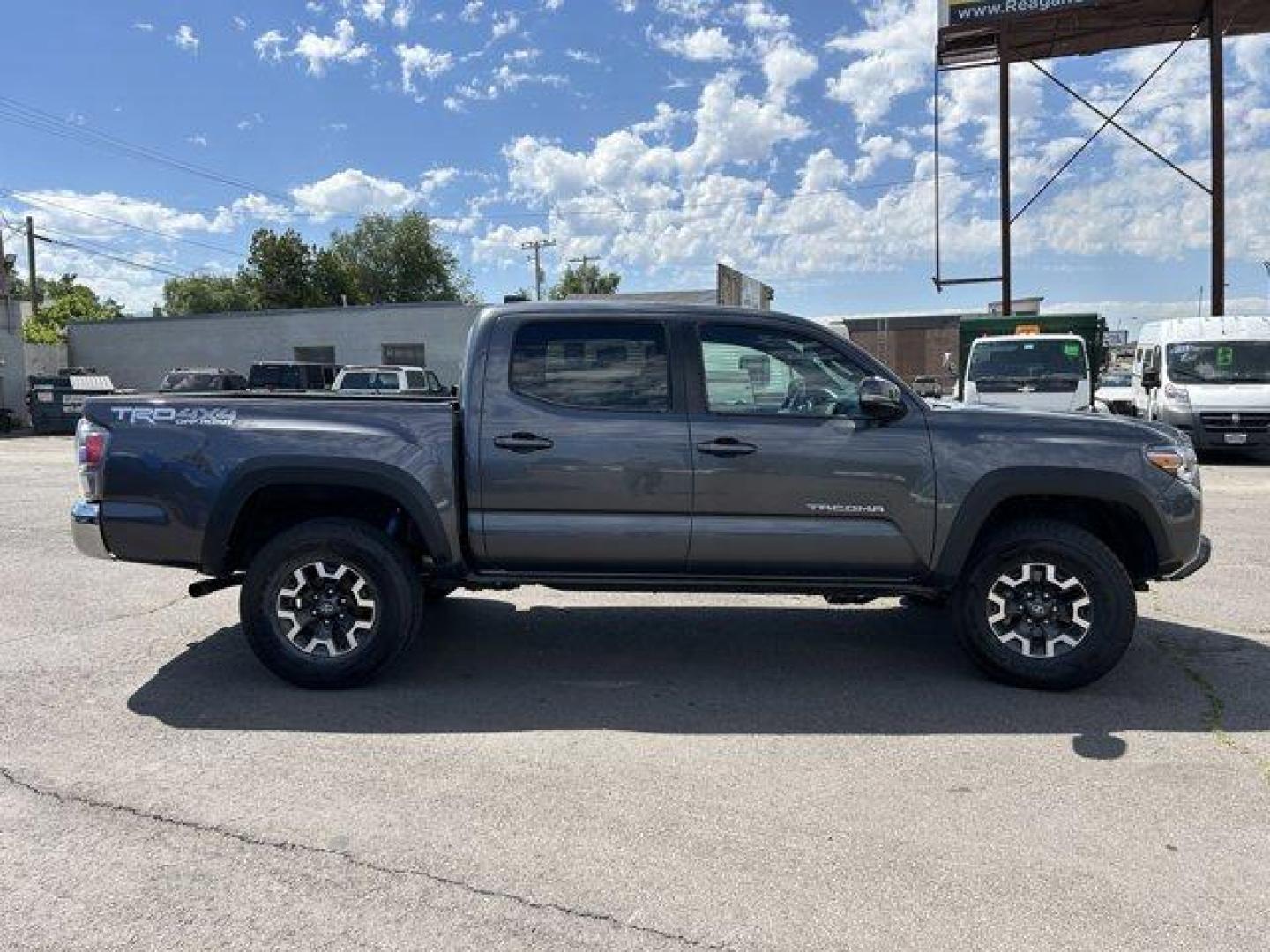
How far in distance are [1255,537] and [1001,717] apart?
20.4ft

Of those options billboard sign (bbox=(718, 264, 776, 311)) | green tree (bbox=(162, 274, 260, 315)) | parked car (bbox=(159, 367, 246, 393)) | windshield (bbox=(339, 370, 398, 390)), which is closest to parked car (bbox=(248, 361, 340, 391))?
parked car (bbox=(159, 367, 246, 393))

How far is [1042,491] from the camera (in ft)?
15.4

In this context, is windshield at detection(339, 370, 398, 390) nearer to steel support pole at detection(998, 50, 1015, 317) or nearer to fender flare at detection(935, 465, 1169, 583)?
steel support pole at detection(998, 50, 1015, 317)

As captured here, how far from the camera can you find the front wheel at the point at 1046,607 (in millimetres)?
4699

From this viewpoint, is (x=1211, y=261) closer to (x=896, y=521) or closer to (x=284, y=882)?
(x=896, y=521)

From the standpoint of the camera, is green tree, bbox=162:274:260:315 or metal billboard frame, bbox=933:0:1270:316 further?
green tree, bbox=162:274:260:315

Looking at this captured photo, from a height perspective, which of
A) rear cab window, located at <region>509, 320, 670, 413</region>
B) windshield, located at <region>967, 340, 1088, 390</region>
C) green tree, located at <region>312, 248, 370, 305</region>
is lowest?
rear cab window, located at <region>509, 320, 670, 413</region>

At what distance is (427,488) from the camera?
4.72 m

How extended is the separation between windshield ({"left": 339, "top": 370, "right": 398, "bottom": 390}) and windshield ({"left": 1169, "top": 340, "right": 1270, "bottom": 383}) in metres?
16.5

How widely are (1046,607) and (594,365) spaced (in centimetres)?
260

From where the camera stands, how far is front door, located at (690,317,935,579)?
4.70m

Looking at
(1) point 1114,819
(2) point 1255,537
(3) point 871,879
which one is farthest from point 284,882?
(2) point 1255,537

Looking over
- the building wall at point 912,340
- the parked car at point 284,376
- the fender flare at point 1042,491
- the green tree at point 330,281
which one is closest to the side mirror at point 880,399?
the fender flare at point 1042,491

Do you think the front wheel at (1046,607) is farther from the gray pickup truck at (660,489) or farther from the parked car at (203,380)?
the parked car at (203,380)
